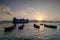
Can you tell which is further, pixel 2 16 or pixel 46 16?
pixel 46 16

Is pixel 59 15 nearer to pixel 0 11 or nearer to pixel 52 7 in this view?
pixel 52 7

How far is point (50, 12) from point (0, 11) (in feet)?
7.73

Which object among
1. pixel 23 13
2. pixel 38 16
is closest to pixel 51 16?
pixel 38 16

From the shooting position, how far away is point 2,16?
5668mm

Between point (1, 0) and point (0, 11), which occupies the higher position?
point (1, 0)

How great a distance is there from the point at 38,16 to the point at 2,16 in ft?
5.62

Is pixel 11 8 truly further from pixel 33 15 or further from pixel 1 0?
pixel 33 15

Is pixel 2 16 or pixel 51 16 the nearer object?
pixel 2 16

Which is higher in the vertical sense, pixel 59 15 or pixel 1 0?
pixel 1 0

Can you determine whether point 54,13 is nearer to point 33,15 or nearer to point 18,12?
point 33,15

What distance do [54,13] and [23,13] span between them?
152cm

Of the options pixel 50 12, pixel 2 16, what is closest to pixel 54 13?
pixel 50 12

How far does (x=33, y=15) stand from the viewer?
620cm

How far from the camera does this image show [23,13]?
632 centimetres
